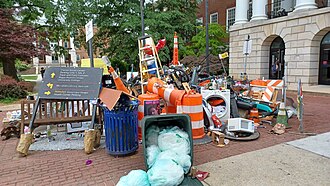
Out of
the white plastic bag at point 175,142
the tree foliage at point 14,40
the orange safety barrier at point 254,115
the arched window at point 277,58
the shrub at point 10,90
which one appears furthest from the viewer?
the arched window at point 277,58

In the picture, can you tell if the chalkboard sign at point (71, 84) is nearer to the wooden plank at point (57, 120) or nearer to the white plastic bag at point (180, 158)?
the wooden plank at point (57, 120)

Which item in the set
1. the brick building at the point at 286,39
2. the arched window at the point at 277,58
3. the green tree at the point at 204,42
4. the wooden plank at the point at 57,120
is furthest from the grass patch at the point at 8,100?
the arched window at the point at 277,58

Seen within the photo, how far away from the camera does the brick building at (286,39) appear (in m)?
13.3

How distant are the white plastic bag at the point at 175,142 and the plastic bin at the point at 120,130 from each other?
0.90 m

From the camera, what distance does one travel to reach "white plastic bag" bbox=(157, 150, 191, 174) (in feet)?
9.39

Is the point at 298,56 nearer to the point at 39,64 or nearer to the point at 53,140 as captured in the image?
the point at 53,140

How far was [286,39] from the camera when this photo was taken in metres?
14.6

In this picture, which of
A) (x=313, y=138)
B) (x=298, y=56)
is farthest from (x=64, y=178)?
(x=298, y=56)

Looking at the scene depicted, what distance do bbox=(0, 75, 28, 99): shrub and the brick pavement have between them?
315 inches

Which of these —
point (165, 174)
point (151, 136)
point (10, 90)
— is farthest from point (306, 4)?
point (10, 90)

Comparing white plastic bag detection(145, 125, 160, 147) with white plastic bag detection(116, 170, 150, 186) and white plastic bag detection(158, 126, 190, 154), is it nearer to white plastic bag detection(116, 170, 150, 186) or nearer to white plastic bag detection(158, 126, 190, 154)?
white plastic bag detection(158, 126, 190, 154)

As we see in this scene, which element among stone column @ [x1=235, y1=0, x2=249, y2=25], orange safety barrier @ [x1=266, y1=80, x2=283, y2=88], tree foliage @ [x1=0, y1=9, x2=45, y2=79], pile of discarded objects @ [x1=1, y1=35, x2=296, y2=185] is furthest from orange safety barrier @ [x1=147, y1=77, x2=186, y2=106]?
stone column @ [x1=235, y1=0, x2=249, y2=25]

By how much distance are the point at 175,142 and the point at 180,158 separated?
0.70 feet

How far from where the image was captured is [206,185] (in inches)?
116
